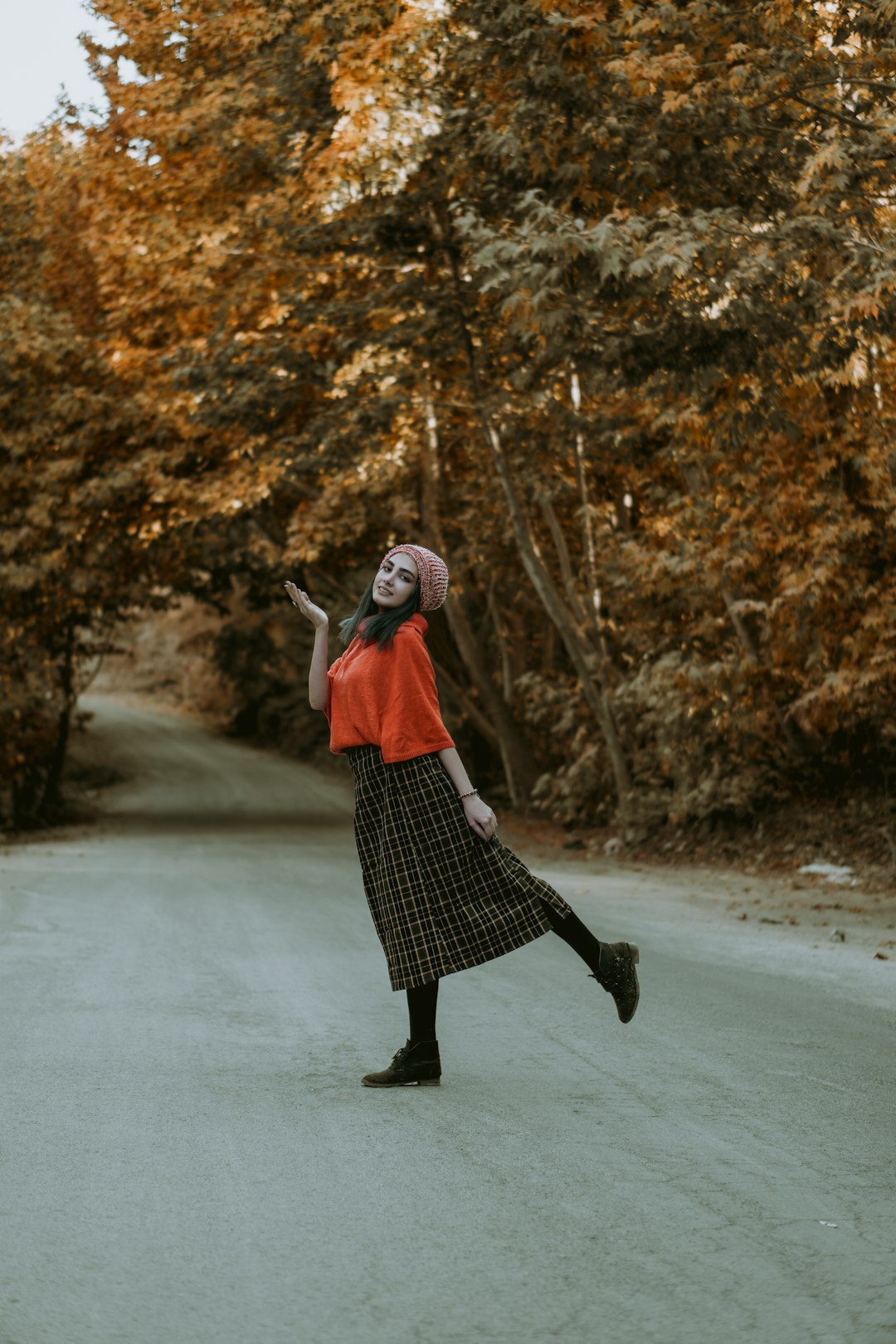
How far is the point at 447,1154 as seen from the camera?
4492 mm

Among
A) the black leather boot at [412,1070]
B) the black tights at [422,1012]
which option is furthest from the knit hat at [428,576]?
the black leather boot at [412,1070]

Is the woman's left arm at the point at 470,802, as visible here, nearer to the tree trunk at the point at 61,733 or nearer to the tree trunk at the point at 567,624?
the tree trunk at the point at 567,624

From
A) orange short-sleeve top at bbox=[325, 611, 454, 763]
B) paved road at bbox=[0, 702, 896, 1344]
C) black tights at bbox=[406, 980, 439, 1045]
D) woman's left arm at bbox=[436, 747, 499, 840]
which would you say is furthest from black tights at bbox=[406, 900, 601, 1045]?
orange short-sleeve top at bbox=[325, 611, 454, 763]

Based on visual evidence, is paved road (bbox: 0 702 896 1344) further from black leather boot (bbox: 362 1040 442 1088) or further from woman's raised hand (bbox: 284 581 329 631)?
woman's raised hand (bbox: 284 581 329 631)

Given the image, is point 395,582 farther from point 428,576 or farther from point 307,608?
point 307,608

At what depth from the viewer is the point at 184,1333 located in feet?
10.5

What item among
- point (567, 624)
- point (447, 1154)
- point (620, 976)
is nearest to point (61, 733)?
point (567, 624)

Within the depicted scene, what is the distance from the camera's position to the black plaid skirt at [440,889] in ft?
17.5

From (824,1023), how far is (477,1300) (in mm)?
3644

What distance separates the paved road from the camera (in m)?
3.32

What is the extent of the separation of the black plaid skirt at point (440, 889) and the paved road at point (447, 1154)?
1.61 feet

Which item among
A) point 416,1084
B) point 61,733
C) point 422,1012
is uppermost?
point 422,1012

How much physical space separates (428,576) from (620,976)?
1621mm

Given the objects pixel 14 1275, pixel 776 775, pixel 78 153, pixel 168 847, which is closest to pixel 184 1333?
pixel 14 1275
